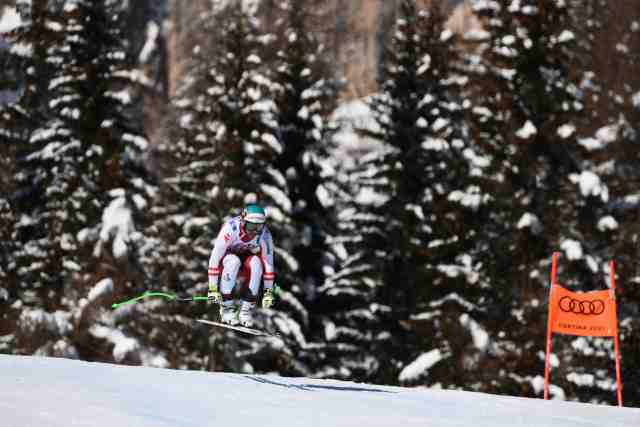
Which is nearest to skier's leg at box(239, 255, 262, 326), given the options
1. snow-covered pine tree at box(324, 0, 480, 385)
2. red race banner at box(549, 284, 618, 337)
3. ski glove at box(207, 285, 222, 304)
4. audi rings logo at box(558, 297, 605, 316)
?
ski glove at box(207, 285, 222, 304)

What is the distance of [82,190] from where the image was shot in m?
26.9

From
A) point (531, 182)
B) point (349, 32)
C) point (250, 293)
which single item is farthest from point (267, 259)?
point (349, 32)

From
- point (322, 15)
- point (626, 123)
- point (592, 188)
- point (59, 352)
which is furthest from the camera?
point (322, 15)

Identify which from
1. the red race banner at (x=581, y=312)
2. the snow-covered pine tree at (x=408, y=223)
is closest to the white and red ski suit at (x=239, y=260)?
the red race banner at (x=581, y=312)

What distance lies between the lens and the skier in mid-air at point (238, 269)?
41.1 feet

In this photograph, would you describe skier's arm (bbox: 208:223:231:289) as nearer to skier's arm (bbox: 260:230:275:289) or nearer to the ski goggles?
the ski goggles

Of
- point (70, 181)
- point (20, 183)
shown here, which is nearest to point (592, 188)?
point (70, 181)

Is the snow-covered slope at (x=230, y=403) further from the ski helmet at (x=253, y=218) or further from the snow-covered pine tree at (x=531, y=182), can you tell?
the snow-covered pine tree at (x=531, y=182)

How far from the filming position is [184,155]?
35125 millimetres

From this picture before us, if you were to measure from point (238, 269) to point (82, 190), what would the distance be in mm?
15421

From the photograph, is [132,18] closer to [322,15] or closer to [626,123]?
[322,15]

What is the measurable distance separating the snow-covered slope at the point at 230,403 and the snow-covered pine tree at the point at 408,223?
14947 mm

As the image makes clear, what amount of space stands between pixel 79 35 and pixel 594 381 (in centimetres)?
1844

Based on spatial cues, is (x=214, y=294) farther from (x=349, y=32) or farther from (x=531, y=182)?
(x=349, y=32)
